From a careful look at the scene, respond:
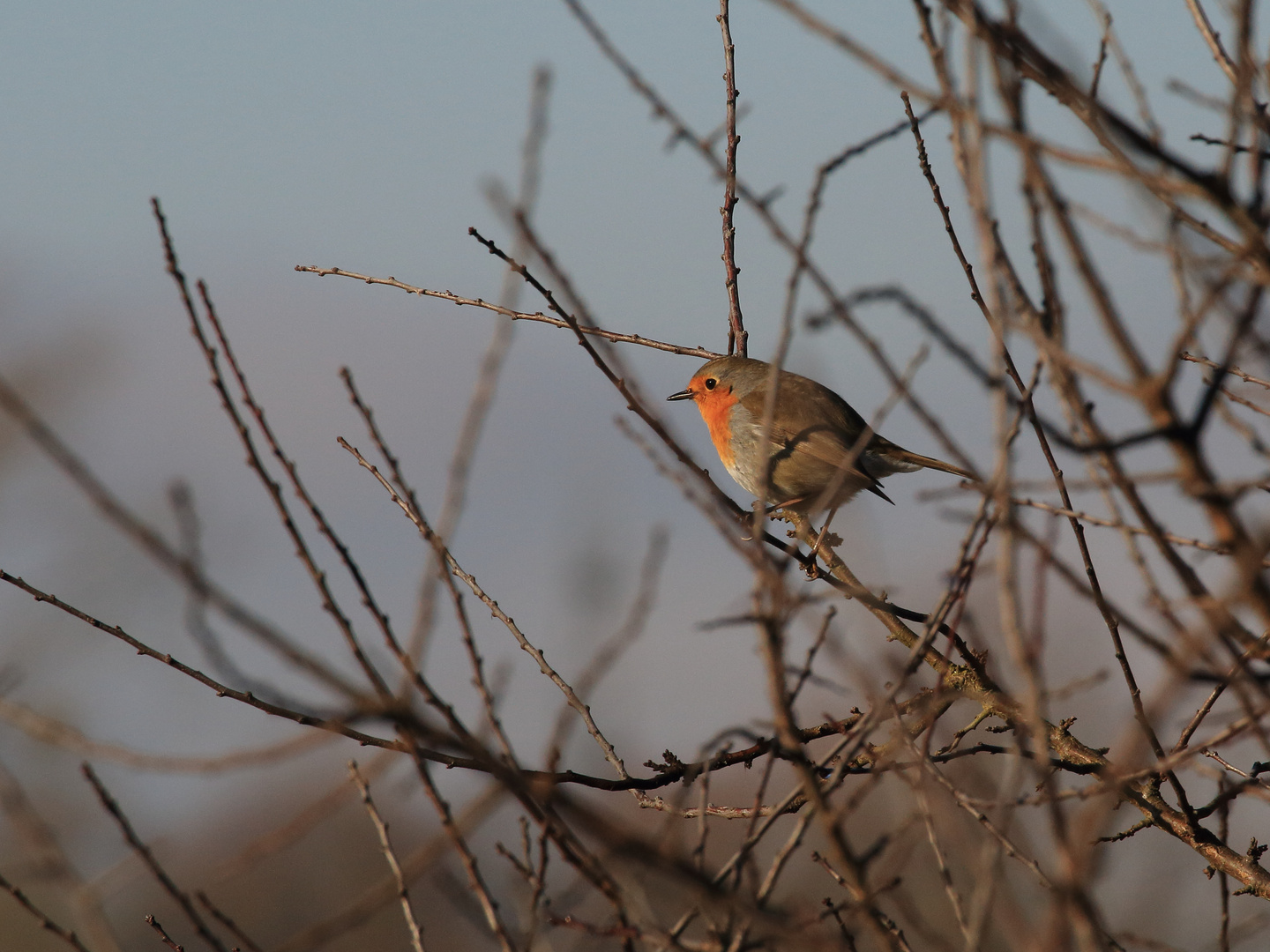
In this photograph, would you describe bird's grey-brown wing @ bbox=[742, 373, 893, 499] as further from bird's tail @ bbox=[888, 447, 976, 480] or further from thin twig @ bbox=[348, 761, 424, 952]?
thin twig @ bbox=[348, 761, 424, 952]

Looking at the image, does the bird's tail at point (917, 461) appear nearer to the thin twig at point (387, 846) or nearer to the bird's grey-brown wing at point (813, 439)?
the bird's grey-brown wing at point (813, 439)

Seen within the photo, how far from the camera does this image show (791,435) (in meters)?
6.45

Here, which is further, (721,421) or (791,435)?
(721,421)

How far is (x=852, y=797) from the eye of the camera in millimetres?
1981

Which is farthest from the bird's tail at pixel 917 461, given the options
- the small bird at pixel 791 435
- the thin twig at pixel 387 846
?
the thin twig at pixel 387 846

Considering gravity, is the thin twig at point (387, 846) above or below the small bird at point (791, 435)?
below

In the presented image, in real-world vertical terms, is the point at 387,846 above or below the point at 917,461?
below

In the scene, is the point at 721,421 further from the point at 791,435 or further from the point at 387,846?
the point at 387,846

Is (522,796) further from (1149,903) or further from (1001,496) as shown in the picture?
(1149,903)

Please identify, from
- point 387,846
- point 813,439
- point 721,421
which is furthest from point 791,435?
point 387,846

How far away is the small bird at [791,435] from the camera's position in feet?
20.0

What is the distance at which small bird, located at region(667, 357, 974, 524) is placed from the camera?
611 cm

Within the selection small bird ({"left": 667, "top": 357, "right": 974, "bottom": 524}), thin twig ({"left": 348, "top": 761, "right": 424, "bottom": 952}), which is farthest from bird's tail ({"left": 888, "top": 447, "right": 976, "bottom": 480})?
thin twig ({"left": 348, "top": 761, "right": 424, "bottom": 952})

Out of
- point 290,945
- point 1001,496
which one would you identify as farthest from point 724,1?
point 290,945
